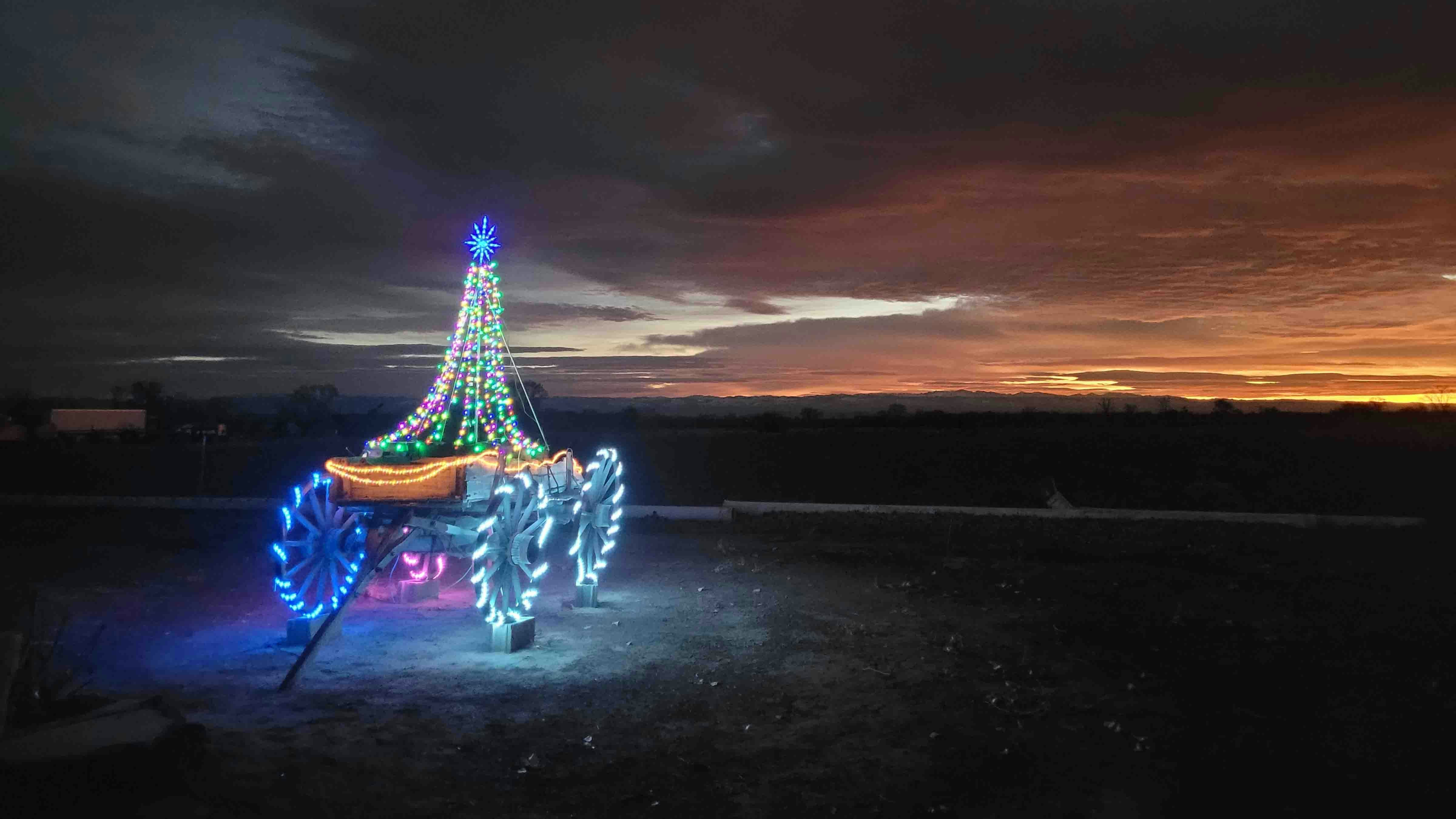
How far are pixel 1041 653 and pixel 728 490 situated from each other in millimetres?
18392

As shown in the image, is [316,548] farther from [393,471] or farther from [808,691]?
[808,691]

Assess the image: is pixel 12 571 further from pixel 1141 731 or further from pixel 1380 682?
pixel 1380 682

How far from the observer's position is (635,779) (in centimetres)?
579

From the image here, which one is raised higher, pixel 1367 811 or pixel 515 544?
pixel 515 544

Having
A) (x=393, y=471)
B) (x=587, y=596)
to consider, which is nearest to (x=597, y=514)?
(x=587, y=596)

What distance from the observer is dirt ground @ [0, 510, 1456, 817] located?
5520mm

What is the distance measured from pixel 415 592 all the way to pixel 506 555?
2.86 m

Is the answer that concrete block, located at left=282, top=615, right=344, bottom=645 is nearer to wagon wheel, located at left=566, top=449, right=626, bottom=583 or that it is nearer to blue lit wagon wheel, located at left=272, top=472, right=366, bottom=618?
blue lit wagon wheel, located at left=272, top=472, right=366, bottom=618

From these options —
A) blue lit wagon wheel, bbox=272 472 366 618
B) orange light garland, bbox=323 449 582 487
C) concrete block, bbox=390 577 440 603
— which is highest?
orange light garland, bbox=323 449 582 487

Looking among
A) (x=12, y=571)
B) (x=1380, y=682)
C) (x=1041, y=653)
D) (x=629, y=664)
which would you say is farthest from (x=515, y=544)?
(x=12, y=571)

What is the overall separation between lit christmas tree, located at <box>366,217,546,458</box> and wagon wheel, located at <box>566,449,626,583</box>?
1.36 m

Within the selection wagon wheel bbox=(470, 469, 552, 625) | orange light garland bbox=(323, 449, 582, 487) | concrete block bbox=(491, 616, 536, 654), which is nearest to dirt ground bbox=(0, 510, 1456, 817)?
concrete block bbox=(491, 616, 536, 654)

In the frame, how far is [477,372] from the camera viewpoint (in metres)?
10.0

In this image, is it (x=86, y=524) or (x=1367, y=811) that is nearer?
(x=1367, y=811)
